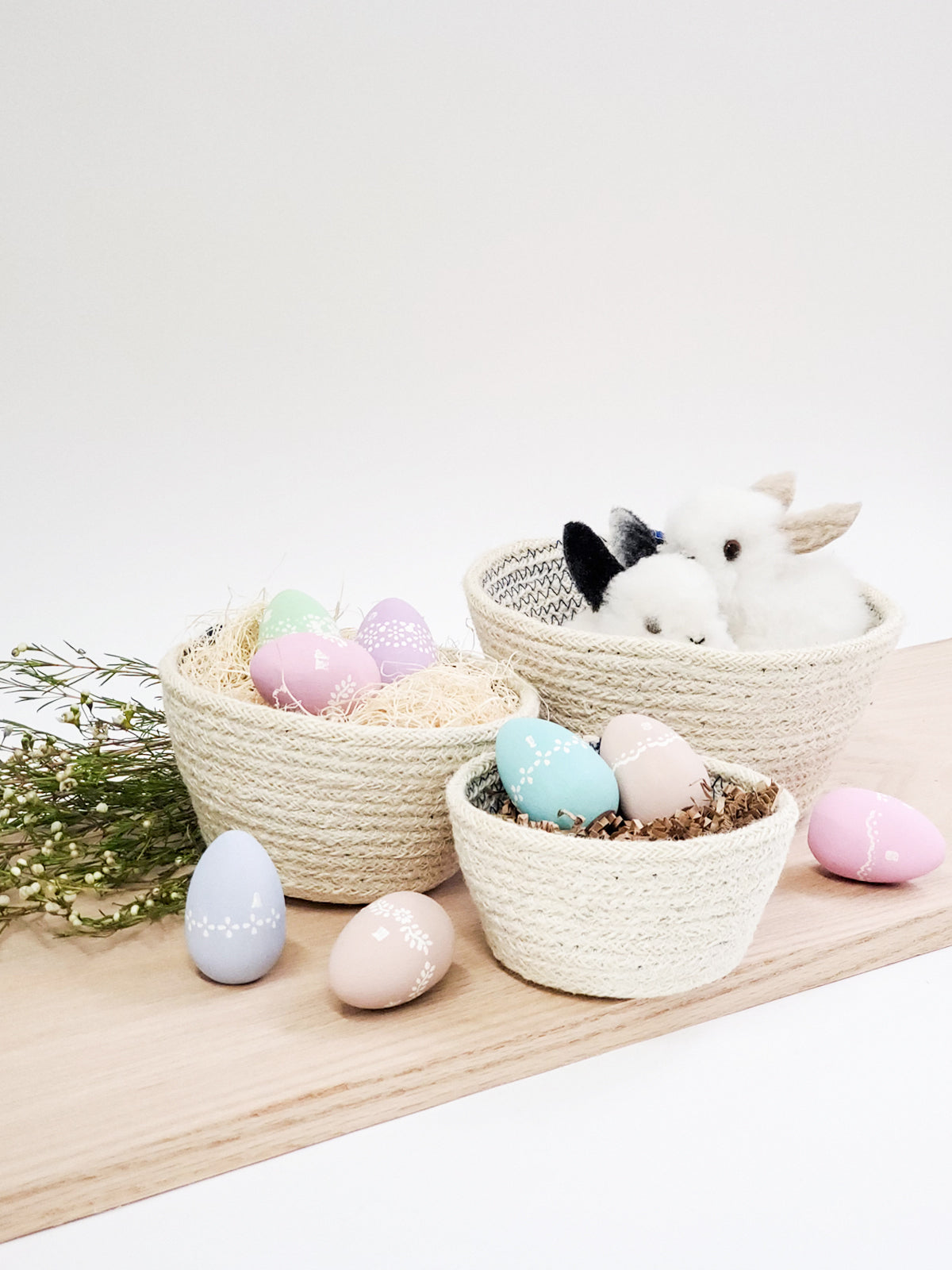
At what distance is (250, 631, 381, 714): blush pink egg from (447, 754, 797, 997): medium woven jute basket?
19 centimetres

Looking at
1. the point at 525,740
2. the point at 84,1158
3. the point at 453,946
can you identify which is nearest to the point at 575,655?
the point at 525,740

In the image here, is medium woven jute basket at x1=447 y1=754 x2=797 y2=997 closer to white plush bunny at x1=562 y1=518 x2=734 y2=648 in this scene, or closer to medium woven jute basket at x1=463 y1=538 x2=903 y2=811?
medium woven jute basket at x1=463 y1=538 x2=903 y2=811

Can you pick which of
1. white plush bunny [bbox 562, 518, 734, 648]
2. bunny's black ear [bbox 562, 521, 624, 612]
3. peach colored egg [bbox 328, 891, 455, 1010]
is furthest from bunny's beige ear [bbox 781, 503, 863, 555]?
peach colored egg [bbox 328, 891, 455, 1010]

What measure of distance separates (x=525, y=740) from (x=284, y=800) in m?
0.29

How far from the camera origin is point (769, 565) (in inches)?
71.3

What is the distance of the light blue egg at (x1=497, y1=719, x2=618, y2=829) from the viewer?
1.38 m

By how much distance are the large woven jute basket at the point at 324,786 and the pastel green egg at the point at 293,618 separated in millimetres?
108

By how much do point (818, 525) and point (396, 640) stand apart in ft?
1.89

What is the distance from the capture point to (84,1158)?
3.91 feet

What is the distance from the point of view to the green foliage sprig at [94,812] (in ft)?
5.30

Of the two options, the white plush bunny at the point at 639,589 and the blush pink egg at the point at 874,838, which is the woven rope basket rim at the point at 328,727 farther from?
the blush pink egg at the point at 874,838

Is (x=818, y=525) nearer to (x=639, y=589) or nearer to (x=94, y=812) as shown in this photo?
(x=639, y=589)

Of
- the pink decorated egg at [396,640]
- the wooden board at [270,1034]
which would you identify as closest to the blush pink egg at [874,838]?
the wooden board at [270,1034]

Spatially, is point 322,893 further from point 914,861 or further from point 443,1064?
point 914,861
